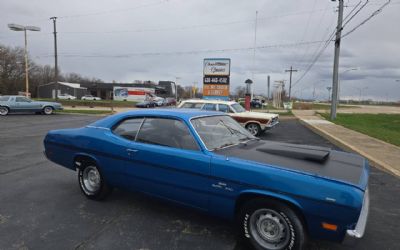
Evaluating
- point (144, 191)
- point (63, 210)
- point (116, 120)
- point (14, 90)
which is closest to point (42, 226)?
point (63, 210)

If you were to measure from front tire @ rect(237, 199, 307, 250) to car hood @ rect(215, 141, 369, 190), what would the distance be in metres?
0.44

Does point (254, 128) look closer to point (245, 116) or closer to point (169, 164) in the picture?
point (245, 116)

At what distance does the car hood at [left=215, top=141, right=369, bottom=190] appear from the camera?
309 centimetres

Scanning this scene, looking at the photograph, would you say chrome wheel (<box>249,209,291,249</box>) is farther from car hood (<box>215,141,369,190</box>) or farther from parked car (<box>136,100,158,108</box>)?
parked car (<box>136,100,158,108</box>)

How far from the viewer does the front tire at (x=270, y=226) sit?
3.01 meters

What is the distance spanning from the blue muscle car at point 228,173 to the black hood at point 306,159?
0.01 metres

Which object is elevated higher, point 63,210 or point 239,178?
point 239,178

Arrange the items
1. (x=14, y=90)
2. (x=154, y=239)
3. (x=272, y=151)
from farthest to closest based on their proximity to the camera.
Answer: (x=14, y=90), (x=272, y=151), (x=154, y=239)

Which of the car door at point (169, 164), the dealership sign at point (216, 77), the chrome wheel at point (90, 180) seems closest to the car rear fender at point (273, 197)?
the car door at point (169, 164)

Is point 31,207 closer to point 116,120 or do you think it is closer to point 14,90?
point 116,120

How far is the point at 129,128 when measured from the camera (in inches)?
172

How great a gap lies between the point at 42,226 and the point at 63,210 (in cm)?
54

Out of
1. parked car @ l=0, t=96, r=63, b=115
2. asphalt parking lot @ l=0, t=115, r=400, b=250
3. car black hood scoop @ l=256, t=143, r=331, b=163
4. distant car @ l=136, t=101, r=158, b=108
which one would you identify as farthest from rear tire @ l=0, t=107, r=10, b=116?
distant car @ l=136, t=101, r=158, b=108

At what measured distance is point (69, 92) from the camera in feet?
289
